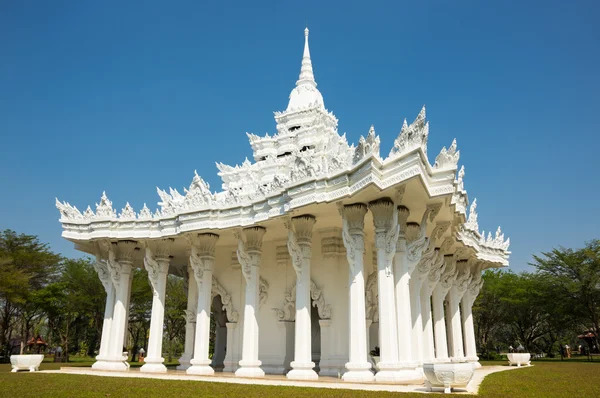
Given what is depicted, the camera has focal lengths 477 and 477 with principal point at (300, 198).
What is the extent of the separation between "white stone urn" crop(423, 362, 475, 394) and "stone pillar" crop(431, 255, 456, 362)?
9.93 meters

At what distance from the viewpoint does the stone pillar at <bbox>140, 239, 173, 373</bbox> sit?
65.6 ft

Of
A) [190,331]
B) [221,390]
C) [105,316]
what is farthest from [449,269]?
[105,316]

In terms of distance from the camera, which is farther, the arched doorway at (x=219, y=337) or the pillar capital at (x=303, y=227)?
the arched doorway at (x=219, y=337)

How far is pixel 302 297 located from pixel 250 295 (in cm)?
268

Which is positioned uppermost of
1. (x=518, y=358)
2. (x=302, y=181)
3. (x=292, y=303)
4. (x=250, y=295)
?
(x=302, y=181)

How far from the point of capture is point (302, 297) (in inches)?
642

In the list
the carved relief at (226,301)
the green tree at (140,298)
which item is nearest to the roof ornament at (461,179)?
the carved relief at (226,301)

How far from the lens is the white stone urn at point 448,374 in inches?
450

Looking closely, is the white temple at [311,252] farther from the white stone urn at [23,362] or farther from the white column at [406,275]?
the white stone urn at [23,362]

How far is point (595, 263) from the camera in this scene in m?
35.1

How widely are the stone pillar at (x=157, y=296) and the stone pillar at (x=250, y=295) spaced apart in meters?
4.04

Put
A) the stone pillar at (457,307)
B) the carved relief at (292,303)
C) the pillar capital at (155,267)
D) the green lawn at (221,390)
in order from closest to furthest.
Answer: the green lawn at (221,390), the carved relief at (292,303), the pillar capital at (155,267), the stone pillar at (457,307)

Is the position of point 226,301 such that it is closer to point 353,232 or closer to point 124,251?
point 124,251

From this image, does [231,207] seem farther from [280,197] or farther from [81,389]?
[81,389]
